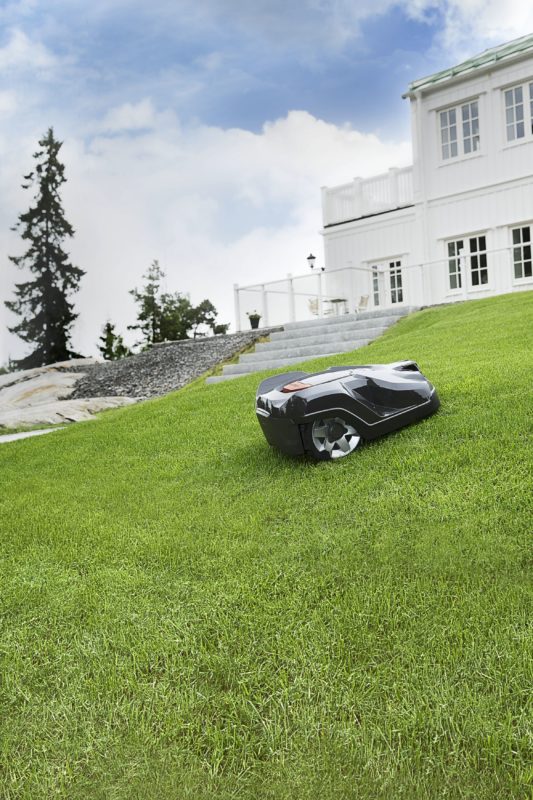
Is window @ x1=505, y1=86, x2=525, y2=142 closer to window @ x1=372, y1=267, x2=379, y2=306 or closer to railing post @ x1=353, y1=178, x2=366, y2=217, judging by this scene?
railing post @ x1=353, y1=178, x2=366, y2=217

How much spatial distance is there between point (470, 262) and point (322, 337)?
586cm

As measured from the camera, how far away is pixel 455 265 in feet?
59.4

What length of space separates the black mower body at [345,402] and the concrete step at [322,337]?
8.49 m

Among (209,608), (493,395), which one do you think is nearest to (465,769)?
(209,608)

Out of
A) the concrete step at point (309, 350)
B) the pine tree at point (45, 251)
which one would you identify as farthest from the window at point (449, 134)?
the pine tree at point (45, 251)

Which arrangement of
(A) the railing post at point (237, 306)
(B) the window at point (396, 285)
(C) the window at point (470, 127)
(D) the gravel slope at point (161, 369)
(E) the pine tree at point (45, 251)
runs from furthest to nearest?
(E) the pine tree at point (45, 251), (A) the railing post at point (237, 306), (B) the window at point (396, 285), (C) the window at point (470, 127), (D) the gravel slope at point (161, 369)

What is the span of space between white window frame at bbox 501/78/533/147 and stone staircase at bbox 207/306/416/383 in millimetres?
5653

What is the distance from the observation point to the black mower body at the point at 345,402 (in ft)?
15.1

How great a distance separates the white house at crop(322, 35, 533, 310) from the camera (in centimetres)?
1708

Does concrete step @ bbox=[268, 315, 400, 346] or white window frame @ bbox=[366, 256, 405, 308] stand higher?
white window frame @ bbox=[366, 256, 405, 308]

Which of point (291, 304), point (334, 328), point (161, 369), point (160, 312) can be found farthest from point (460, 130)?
point (160, 312)

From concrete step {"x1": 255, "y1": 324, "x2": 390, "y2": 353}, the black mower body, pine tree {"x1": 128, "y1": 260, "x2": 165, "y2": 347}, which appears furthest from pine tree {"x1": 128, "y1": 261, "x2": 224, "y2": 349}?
the black mower body

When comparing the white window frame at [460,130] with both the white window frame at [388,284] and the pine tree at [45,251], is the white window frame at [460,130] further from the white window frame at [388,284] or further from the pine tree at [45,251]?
the pine tree at [45,251]

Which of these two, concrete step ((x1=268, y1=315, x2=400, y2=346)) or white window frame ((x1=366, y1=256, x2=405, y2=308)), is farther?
white window frame ((x1=366, y1=256, x2=405, y2=308))
